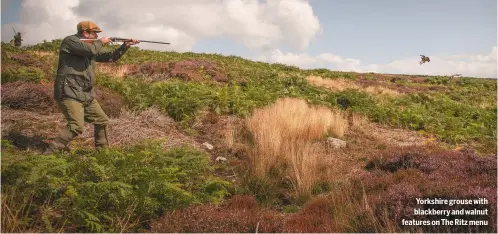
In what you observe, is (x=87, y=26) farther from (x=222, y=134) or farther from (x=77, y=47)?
(x=222, y=134)

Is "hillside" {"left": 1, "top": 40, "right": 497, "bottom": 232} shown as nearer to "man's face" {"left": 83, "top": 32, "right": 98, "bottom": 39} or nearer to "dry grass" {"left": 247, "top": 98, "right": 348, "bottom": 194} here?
"dry grass" {"left": 247, "top": 98, "right": 348, "bottom": 194}

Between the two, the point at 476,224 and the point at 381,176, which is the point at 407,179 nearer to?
the point at 381,176

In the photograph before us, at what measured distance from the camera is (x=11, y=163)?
14.5ft

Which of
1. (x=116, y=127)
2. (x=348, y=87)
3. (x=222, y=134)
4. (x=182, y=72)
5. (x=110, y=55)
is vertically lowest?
(x=222, y=134)

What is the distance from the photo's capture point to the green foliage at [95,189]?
3.99 m

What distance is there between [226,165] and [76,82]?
297cm

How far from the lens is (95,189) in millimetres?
4234

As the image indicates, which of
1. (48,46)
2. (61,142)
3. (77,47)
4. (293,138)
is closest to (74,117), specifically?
(61,142)

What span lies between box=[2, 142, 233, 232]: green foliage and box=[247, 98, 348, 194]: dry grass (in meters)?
1.62

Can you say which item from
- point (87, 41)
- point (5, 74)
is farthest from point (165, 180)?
point (5, 74)

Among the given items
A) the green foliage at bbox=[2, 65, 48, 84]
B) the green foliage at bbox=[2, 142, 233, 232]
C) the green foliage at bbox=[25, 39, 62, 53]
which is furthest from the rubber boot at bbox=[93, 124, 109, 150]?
the green foliage at bbox=[25, 39, 62, 53]

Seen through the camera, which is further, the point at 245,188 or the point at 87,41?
the point at 87,41

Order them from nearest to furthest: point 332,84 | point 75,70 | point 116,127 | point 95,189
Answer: point 95,189 → point 75,70 → point 116,127 → point 332,84

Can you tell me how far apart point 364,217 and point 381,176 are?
178 cm
